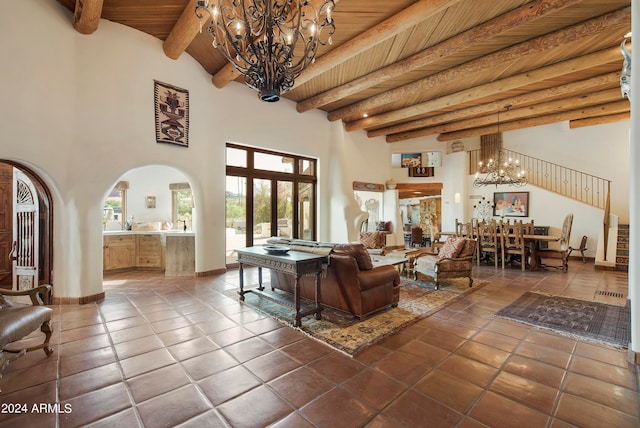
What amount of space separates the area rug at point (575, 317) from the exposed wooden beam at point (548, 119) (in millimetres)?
6438

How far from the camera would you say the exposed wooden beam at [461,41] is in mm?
3652

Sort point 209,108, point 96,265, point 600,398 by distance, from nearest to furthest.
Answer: point 600,398 < point 96,265 < point 209,108

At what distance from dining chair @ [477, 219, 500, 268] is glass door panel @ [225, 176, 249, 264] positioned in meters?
5.89

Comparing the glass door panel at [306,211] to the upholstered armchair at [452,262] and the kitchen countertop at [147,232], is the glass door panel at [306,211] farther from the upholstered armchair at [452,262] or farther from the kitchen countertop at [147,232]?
the upholstered armchair at [452,262]

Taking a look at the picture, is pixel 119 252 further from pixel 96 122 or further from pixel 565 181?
pixel 565 181

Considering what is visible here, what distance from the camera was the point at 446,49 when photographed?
182 inches

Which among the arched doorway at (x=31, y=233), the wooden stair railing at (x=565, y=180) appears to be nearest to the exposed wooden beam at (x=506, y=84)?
the wooden stair railing at (x=565, y=180)

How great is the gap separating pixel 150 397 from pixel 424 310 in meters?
3.21

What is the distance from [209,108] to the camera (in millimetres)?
5887

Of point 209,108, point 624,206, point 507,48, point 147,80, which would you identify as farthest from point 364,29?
point 624,206

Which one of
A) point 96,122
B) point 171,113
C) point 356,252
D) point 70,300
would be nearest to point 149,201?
point 171,113

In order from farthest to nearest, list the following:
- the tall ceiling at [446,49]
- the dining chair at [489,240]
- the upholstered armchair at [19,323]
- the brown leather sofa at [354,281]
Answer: the dining chair at [489,240]
the tall ceiling at [446,49]
the brown leather sofa at [354,281]
the upholstered armchair at [19,323]

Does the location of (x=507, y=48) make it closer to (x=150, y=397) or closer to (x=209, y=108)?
(x=209, y=108)

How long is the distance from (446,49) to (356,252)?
3805 millimetres
